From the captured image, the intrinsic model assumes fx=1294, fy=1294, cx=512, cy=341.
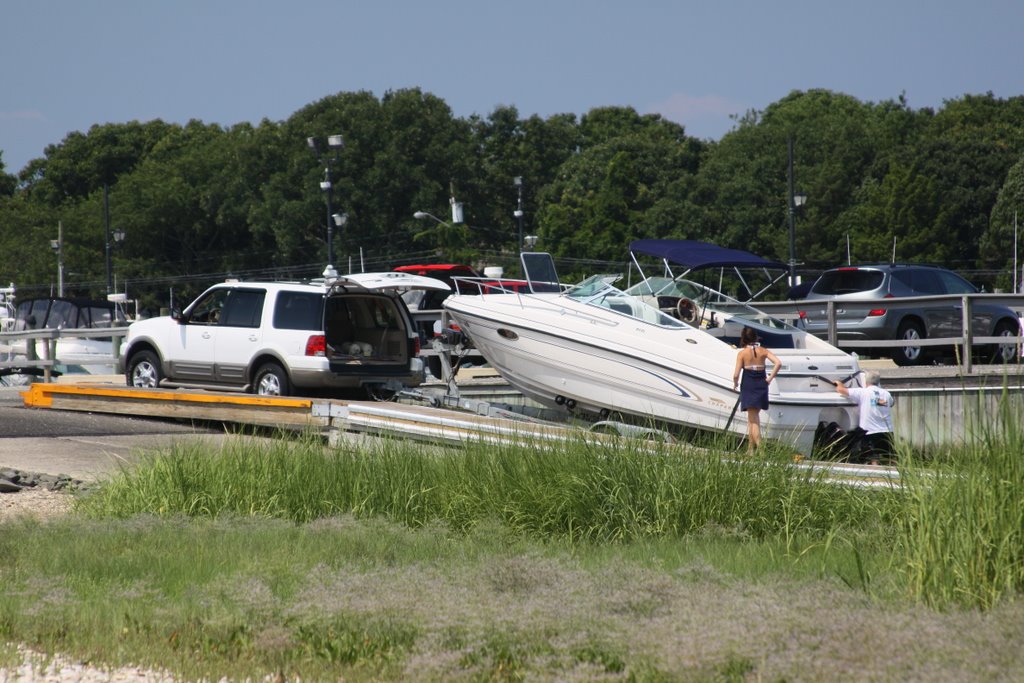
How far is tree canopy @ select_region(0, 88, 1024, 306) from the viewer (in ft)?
224

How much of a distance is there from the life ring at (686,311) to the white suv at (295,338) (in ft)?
11.2

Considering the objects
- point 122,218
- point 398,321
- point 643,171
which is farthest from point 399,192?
point 398,321

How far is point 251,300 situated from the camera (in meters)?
16.8

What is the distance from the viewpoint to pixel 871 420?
47.8 feet

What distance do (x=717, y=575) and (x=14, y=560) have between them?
4.53m

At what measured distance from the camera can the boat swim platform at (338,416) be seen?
1032cm

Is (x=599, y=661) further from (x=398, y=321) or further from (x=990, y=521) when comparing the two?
(x=398, y=321)

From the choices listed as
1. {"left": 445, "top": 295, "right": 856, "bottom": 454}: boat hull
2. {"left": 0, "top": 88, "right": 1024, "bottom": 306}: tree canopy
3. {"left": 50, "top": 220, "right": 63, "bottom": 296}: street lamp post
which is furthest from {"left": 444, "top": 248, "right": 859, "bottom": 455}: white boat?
{"left": 50, "top": 220, "right": 63, "bottom": 296}: street lamp post

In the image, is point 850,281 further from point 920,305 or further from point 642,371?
point 642,371

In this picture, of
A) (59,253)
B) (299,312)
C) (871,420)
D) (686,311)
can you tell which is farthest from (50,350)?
(59,253)

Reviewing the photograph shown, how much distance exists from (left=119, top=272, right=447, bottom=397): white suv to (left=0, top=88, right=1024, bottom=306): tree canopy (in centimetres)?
4151

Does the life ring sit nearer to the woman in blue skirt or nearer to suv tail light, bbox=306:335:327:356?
the woman in blue skirt

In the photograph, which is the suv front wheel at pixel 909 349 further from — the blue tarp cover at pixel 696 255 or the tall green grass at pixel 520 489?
the tall green grass at pixel 520 489

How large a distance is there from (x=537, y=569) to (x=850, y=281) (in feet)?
50.7
